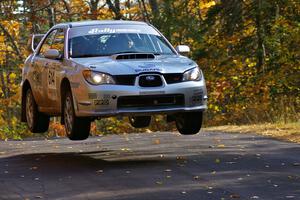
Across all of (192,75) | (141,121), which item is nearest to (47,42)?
(141,121)

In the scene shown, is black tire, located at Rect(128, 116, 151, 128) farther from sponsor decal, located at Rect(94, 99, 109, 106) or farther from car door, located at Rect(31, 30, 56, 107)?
sponsor decal, located at Rect(94, 99, 109, 106)

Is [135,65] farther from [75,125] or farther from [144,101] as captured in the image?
[75,125]

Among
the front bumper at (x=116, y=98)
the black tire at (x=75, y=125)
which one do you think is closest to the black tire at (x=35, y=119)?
the black tire at (x=75, y=125)

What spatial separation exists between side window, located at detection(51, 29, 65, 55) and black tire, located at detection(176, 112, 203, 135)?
2.10 m

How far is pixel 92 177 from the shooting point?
8875mm

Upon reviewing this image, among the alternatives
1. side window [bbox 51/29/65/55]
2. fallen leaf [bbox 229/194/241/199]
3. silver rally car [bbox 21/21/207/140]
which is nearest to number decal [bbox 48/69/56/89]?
silver rally car [bbox 21/21/207/140]

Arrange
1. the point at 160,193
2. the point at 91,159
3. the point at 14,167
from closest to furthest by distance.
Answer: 1. the point at 160,193
2. the point at 14,167
3. the point at 91,159

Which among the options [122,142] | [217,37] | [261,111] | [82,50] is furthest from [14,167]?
[217,37]

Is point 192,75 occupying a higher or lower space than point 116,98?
higher

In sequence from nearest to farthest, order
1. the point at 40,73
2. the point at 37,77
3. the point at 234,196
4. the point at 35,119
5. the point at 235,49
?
the point at 234,196 < the point at 40,73 < the point at 37,77 < the point at 35,119 < the point at 235,49

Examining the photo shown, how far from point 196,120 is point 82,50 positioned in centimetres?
197

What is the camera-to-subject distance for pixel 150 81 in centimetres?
955

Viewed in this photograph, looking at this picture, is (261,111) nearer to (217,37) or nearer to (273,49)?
(273,49)

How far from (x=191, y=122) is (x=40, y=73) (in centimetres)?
272
